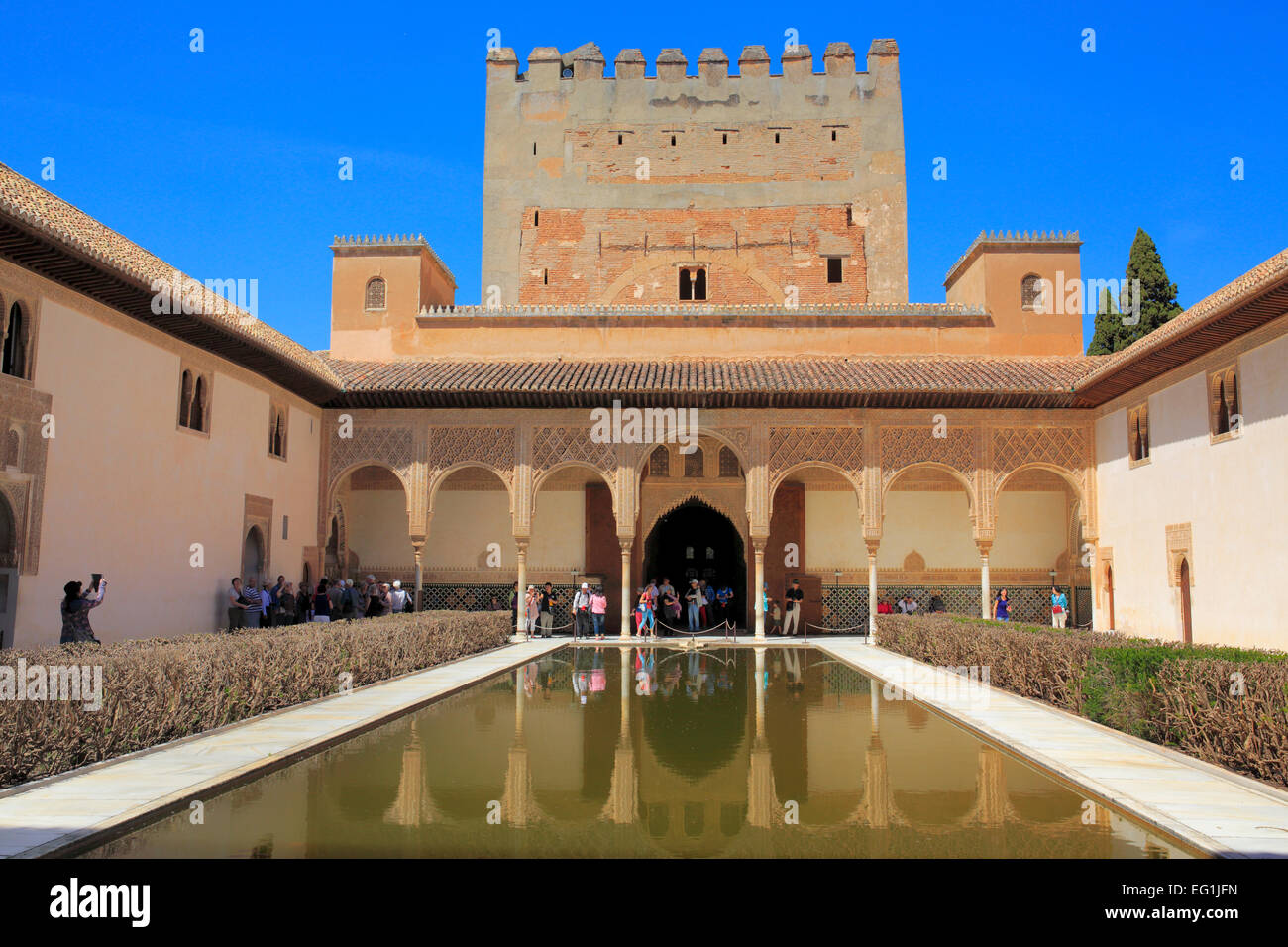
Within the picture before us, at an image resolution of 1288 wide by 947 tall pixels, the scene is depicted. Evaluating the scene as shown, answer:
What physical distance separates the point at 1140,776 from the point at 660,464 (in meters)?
14.2

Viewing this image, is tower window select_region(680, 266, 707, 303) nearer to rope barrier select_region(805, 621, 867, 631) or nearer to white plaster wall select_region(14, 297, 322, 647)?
rope barrier select_region(805, 621, 867, 631)

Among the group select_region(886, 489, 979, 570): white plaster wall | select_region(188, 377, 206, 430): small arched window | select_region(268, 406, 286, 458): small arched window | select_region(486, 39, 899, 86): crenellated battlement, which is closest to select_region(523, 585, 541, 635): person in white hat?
select_region(268, 406, 286, 458): small arched window

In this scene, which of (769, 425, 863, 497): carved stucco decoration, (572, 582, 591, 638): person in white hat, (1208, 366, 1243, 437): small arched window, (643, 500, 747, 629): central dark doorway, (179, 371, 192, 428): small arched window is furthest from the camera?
(643, 500, 747, 629): central dark doorway

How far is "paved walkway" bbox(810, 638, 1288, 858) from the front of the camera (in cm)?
447

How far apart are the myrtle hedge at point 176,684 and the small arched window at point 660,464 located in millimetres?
8824

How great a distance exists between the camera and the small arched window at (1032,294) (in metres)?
20.1

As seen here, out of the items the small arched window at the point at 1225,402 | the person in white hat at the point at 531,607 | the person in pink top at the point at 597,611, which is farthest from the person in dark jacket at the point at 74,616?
the small arched window at the point at 1225,402

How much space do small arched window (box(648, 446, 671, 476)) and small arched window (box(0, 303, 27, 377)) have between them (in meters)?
11.6

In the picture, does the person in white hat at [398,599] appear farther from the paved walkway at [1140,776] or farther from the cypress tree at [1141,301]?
the cypress tree at [1141,301]

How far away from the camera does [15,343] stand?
9.66m

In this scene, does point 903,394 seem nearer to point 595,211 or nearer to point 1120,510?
point 1120,510

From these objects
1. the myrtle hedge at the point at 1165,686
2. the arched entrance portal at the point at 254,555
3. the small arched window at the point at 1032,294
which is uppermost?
the small arched window at the point at 1032,294

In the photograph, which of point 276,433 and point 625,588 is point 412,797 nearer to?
point 276,433
